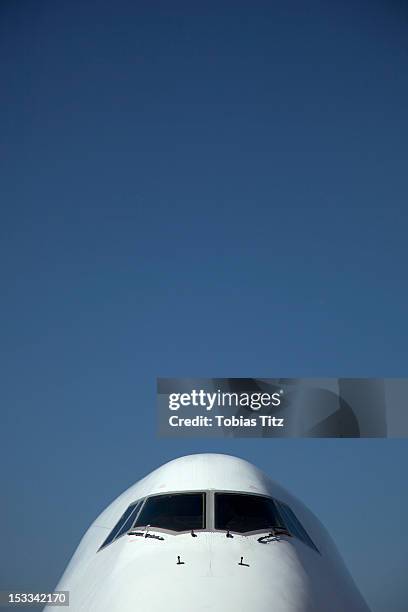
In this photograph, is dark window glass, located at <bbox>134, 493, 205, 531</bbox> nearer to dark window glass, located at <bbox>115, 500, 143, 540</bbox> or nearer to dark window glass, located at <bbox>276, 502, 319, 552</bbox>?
dark window glass, located at <bbox>115, 500, 143, 540</bbox>

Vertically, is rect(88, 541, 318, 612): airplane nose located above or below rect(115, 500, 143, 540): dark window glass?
below

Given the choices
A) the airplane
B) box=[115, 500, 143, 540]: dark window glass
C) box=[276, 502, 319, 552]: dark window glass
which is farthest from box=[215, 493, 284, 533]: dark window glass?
box=[115, 500, 143, 540]: dark window glass

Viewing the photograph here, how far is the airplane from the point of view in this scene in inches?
337

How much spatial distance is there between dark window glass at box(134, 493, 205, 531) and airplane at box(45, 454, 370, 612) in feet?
0.05

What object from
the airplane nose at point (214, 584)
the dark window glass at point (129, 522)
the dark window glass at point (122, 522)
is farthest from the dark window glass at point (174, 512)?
the airplane nose at point (214, 584)

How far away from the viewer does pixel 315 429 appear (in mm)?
19500

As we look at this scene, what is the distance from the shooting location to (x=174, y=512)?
10852 mm

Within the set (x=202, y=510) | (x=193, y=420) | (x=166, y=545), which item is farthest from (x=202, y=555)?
(x=193, y=420)

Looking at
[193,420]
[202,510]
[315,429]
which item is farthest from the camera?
[315,429]

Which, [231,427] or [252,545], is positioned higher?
[231,427]

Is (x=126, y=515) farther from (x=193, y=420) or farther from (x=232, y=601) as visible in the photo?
(x=193, y=420)

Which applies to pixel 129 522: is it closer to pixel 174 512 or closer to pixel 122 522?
pixel 122 522

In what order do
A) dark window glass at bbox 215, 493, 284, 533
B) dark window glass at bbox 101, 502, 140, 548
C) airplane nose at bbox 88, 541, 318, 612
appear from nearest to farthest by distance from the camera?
→ airplane nose at bbox 88, 541, 318, 612 → dark window glass at bbox 215, 493, 284, 533 → dark window glass at bbox 101, 502, 140, 548

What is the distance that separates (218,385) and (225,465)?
23.0 feet
